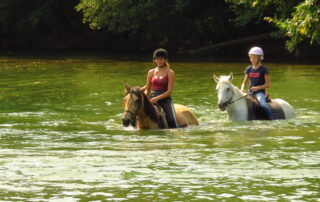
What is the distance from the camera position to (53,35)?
191 ft

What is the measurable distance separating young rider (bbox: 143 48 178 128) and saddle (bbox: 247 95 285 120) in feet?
6.18

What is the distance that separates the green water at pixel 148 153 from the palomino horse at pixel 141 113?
0.68ft

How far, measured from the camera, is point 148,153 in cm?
1201

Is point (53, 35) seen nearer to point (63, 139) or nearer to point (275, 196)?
point (63, 139)

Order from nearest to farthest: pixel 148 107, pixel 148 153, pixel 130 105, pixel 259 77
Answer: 1. pixel 148 153
2. pixel 130 105
3. pixel 148 107
4. pixel 259 77

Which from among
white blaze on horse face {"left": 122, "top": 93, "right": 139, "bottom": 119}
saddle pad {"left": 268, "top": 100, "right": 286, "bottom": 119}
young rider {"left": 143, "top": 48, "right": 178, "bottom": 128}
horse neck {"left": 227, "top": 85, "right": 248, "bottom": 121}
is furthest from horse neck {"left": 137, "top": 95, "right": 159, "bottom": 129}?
saddle pad {"left": 268, "top": 100, "right": 286, "bottom": 119}

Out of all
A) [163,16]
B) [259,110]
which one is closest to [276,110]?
[259,110]

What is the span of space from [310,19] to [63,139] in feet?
27.8

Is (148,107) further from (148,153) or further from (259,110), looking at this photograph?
(259,110)

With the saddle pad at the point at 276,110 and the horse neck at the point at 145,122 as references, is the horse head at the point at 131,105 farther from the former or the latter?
the saddle pad at the point at 276,110

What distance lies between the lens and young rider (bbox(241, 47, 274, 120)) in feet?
52.4

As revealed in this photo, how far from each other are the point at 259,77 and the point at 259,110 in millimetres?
697

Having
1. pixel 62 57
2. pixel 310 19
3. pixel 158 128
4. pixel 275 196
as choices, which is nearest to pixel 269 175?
pixel 275 196

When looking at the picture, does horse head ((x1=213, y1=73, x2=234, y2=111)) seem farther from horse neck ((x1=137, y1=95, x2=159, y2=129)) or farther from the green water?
horse neck ((x1=137, y1=95, x2=159, y2=129))
